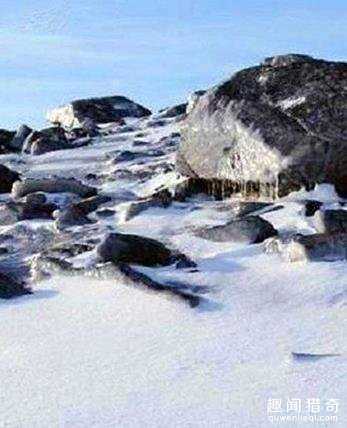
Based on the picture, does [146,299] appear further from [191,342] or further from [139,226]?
[139,226]

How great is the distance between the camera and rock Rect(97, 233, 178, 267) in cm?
767

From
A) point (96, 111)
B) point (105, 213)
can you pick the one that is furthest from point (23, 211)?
point (96, 111)

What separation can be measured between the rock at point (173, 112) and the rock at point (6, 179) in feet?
43.5

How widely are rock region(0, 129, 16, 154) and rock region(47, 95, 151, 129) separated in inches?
158

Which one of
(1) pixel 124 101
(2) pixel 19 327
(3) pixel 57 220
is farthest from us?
(1) pixel 124 101

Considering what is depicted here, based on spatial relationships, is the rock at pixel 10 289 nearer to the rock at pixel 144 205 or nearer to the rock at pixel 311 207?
the rock at pixel 144 205

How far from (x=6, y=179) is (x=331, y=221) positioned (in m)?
7.42

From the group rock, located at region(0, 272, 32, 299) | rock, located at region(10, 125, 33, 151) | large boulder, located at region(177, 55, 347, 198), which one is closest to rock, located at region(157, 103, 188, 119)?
rock, located at region(10, 125, 33, 151)

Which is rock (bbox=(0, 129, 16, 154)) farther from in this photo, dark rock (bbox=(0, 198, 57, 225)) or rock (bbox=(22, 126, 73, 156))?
dark rock (bbox=(0, 198, 57, 225))

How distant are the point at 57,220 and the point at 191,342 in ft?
15.3

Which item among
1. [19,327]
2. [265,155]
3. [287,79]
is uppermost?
[287,79]

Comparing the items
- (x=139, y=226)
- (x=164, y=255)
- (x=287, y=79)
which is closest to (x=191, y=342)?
(x=164, y=255)

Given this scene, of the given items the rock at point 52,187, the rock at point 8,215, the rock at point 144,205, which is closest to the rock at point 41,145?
the rock at point 52,187

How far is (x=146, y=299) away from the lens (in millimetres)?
6723
